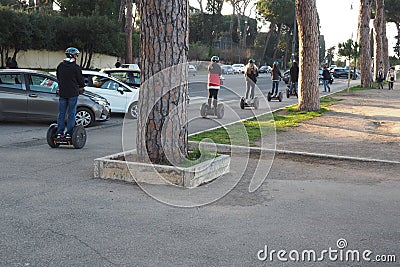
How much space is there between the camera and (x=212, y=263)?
4.57m

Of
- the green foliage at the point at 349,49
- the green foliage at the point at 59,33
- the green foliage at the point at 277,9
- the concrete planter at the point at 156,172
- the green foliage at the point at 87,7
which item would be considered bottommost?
the concrete planter at the point at 156,172

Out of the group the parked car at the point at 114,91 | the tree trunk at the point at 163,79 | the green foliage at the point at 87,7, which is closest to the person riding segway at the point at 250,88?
the parked car at the point at 114,91

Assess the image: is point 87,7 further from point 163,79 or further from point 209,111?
point 163,79

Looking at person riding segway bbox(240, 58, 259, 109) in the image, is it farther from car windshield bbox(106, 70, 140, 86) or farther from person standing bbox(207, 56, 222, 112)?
car windshield bbox(106, 70, 140, 86)

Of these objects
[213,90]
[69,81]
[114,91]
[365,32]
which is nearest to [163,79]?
[69,81]

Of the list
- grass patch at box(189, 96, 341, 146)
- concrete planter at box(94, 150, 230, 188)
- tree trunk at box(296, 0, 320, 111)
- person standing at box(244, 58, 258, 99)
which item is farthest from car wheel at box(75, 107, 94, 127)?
tree trunk at box(296, 0, 320, 111)

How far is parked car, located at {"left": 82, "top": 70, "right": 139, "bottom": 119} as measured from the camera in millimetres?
16516

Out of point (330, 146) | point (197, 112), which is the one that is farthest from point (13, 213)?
point (197, 112)

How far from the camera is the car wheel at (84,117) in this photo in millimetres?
13945

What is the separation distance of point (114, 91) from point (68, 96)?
6880mm

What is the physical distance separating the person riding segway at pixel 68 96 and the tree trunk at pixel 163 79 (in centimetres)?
244

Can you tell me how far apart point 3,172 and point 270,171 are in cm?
430

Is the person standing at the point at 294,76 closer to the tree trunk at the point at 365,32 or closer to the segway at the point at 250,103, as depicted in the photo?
the segway at the point at 250,103

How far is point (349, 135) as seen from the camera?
13016mm
